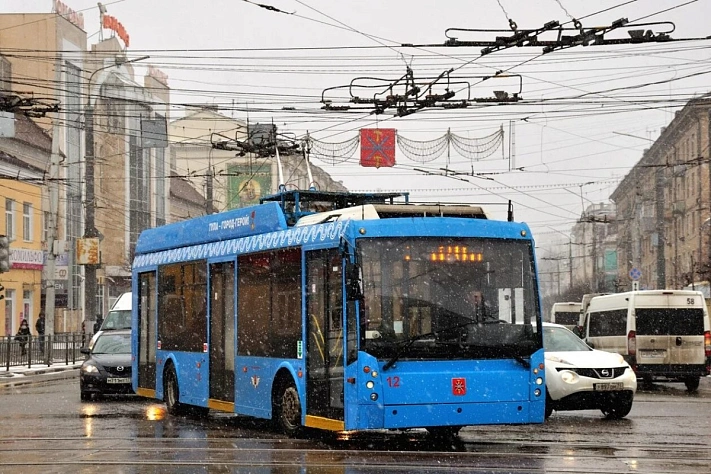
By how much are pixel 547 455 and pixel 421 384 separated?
4.87 feet

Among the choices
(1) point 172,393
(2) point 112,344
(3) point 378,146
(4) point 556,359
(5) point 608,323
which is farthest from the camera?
(3) point 378,146

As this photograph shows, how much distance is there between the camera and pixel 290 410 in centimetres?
1515

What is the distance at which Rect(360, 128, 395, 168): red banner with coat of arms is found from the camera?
3016cm

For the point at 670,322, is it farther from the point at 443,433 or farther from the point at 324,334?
the point at 324,334

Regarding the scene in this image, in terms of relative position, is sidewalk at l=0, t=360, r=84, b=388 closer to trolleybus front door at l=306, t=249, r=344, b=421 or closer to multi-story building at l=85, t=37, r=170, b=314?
trolleybus front door at l=306, t=249, r=344, b=421

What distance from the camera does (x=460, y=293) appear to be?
44.7 feet

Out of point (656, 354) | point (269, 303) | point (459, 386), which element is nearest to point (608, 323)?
point (656, 354)

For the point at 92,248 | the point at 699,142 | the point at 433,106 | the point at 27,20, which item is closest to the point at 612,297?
the point at 433,106

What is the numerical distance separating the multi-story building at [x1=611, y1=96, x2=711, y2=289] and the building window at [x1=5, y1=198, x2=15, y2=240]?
2695 cm

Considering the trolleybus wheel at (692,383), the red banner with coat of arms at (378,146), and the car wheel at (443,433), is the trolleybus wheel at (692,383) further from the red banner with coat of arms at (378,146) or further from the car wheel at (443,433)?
the car wheel at (443,433)

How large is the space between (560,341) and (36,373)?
71.4 ft

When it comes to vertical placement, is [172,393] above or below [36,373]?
above

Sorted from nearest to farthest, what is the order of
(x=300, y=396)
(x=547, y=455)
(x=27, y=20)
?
(x=547, y=455), (x=300, y=396), (x=27, y=20)

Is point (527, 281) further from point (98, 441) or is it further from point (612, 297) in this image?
point (612, 297)
